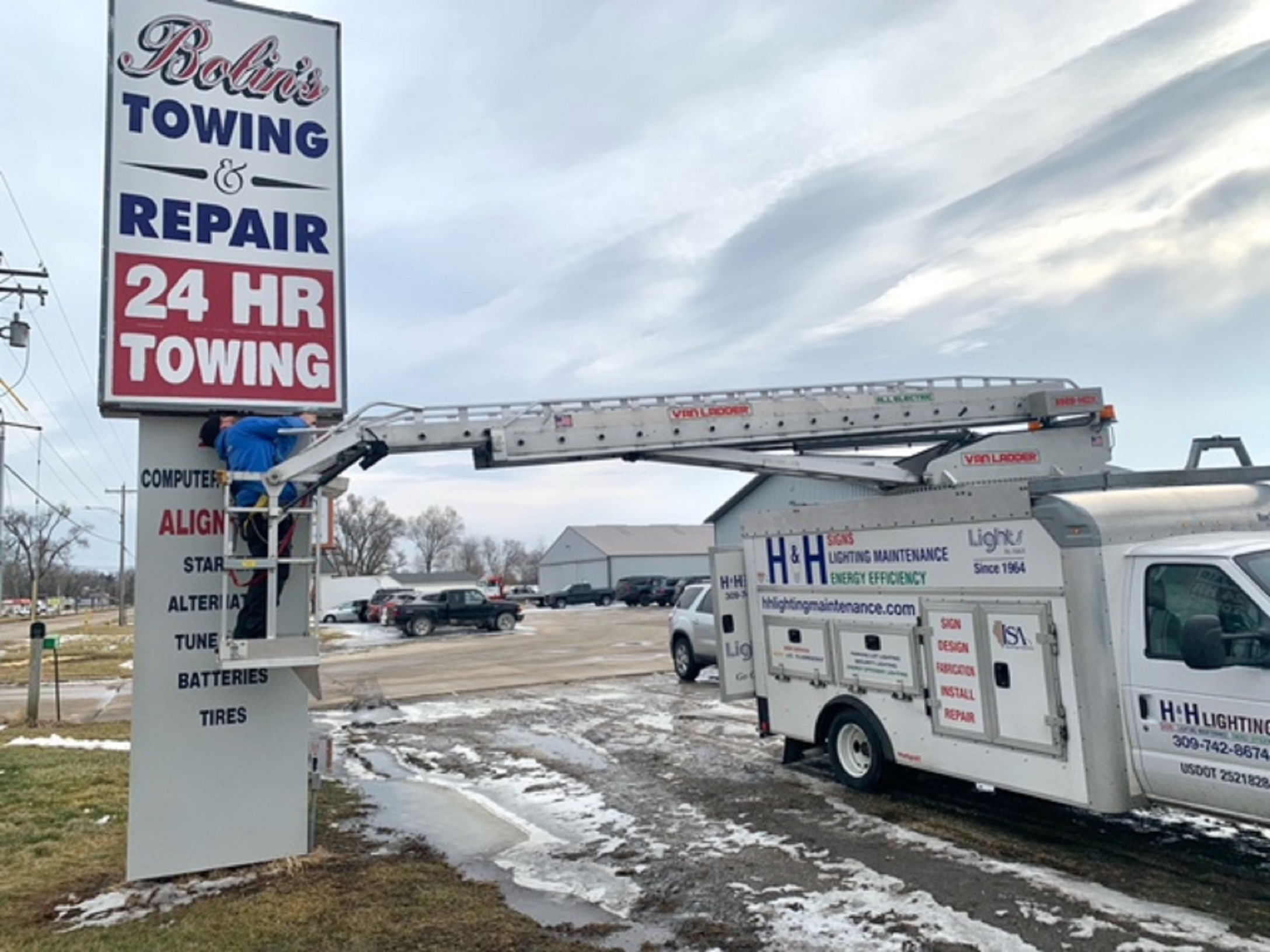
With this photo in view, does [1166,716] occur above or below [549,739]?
above

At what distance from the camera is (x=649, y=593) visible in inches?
1884

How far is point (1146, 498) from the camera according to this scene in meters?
5.96

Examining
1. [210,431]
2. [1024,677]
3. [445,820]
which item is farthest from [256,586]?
[1024,677]

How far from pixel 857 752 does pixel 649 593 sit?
40173 mm

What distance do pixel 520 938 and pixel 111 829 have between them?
4.51m

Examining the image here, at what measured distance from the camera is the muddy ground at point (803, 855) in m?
4.80

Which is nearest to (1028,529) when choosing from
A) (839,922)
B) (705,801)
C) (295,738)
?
(839,922)

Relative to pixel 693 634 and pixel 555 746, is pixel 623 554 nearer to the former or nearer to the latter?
pixel 693 634

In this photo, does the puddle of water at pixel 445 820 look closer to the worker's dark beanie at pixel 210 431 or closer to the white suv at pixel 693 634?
the worker's dark beanie at pixel 210 431

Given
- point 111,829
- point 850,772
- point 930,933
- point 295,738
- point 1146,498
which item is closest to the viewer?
point 930,933

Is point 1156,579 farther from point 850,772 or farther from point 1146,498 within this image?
point 850,772

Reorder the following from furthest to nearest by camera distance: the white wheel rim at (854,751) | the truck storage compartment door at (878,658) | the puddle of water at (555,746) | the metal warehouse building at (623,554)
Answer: the metal warehouse building at (623,554) < the puddle of water at (555,746) < the white wheel rim at (854,751) < the truck storage compartment door at (878,658)

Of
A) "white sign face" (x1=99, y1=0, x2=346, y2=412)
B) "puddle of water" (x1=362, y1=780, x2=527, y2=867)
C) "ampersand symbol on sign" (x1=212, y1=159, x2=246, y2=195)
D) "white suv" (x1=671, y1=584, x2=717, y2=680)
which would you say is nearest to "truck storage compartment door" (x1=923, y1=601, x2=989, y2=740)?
"puddle of water" (x1=362, y1=780, x2=527, y2=867)

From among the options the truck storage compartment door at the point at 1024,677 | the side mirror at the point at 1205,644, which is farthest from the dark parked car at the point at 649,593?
the side mirror at the point at 1205,644
